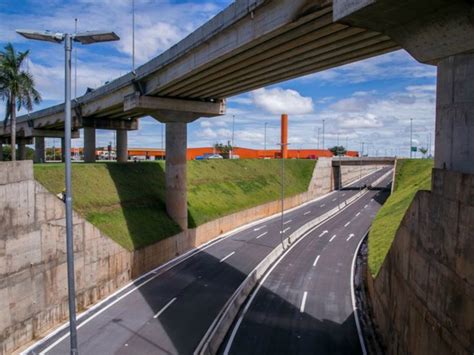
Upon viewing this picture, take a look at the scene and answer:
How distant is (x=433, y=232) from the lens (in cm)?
1258

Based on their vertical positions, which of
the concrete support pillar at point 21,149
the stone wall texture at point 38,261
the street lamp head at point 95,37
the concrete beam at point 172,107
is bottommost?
the stone wall texture at point 38,261

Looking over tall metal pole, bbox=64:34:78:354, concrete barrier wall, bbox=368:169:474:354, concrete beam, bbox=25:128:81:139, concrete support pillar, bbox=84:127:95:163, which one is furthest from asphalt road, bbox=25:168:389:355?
concrete beam, bbox=25:128:81:139

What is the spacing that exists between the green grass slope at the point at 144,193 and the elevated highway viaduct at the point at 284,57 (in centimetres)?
357

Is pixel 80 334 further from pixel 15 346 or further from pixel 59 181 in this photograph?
pixel 59 181

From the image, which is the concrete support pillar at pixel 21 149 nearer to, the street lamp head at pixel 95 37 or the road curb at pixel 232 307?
the road curb at pixel 232 307

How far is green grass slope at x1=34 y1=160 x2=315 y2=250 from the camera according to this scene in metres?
30.7

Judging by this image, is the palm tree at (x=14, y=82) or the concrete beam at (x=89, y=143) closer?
the palm tree at (x=14, y=82)

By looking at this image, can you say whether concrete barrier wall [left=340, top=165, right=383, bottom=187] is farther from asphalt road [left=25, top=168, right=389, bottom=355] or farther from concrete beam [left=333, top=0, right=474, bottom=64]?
concrete beam [left=333, top=0, right=474, bottom=64]

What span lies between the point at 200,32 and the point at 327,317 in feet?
64.6

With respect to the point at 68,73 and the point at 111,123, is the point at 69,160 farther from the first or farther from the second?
the point at 111,123

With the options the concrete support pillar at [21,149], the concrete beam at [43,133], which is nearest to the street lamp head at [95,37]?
the concrete beam at [43,133]

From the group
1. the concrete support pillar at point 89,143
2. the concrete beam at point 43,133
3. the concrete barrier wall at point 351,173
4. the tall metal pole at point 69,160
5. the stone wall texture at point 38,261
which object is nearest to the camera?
the tall metal pole at point 69,160

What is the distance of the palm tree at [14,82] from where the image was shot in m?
35.1

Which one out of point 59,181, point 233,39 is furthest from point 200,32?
point 59,181
